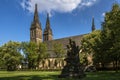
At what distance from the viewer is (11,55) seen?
97.1 m

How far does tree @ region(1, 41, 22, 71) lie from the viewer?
9581 cm

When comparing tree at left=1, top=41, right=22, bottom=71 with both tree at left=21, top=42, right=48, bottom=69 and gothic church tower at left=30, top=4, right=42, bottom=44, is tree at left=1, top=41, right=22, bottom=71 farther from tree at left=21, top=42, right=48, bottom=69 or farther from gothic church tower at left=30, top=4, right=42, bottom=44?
gothic church tower at left=30, top=4, right=42, bottom=44

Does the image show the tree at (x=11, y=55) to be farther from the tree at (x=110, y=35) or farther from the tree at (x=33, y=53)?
the tree at (x=110, y=35)

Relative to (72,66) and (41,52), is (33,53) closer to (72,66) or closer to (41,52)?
(41,52)

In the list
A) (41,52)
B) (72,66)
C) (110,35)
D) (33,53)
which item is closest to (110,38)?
(110,35)

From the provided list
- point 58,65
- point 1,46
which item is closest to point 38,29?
point 58,65

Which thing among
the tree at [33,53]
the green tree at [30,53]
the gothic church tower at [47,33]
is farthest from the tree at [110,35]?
the gothic church tower at [47,33]

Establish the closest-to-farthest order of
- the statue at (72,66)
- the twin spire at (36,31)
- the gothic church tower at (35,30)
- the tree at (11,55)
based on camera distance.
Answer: the statue at (72,66)
the tree at (11,55)
the gothic church tower at (35,30)
the twin spire at (36,31)

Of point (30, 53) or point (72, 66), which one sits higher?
point (30, 53)

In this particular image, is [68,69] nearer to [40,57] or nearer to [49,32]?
[40,57]

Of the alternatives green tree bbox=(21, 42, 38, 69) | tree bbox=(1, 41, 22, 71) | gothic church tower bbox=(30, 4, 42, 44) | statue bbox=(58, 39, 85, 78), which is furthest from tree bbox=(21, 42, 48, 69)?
statue bbox=(58, 39, 85, 78)

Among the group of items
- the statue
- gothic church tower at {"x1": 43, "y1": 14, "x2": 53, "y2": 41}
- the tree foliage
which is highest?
gothic church tower at {"x1": 43, "y1": 14, "x2": 53, "y2": 41}

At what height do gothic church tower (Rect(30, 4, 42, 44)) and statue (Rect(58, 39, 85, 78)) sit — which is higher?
gothic church tower (Rect(30, 4, 42, 44))

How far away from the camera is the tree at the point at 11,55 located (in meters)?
95.8
